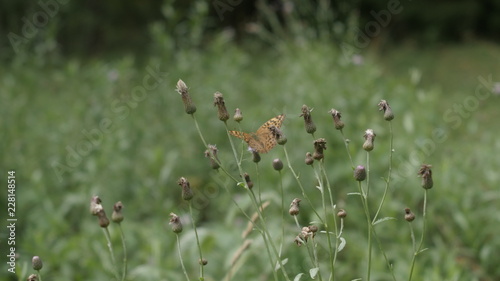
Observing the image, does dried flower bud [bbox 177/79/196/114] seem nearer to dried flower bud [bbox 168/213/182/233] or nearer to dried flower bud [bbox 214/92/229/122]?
dried flower bud [bbox 214/92/229/122]

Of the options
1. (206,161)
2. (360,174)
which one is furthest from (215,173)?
(360,174)

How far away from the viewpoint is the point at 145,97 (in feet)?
12.6

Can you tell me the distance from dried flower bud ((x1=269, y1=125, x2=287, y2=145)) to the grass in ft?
2.55

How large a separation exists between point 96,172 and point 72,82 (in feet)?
3.57

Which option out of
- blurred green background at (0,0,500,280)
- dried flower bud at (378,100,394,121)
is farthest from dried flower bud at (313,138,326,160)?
blurred green background at (0,0,500,280)

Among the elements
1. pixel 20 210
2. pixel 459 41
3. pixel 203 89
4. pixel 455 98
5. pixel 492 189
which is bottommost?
pixel 492 189

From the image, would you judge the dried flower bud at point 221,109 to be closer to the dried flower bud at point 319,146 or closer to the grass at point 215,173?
the dried flower bud at point 319,146

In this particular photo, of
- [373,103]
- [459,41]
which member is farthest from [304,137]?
[459,41]

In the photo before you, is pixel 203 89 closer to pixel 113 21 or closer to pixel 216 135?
pixel 216 135

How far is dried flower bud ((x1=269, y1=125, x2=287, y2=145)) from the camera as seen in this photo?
1.18 meters

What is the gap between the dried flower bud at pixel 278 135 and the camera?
3.88 feet

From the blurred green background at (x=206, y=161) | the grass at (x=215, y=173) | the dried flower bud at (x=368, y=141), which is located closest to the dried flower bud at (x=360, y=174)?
the dried flower bud at (x=368, y=141)

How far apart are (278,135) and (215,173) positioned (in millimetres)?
1831

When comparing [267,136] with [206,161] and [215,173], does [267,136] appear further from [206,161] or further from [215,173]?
[206,161]
